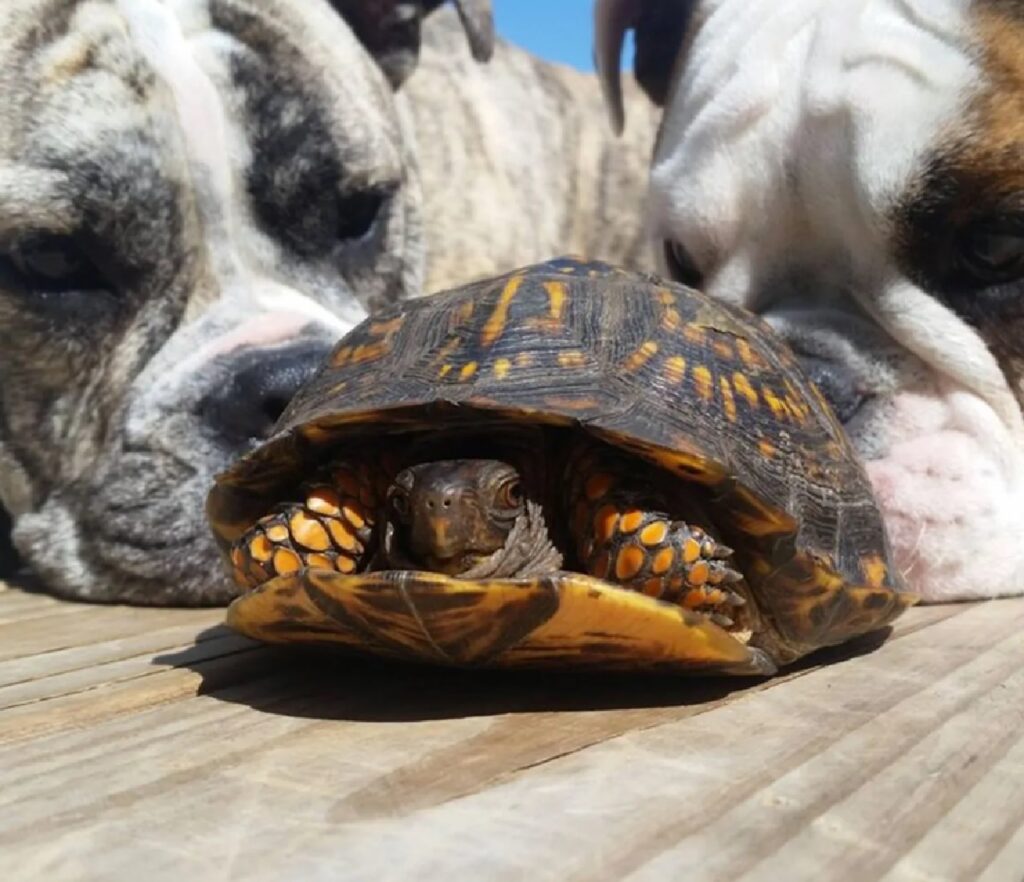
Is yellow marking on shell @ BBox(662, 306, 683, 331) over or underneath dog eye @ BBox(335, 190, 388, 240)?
underneath

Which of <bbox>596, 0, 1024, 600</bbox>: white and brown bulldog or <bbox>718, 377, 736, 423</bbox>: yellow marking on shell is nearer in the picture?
<bbox>718, 377, 736, 423</bbox>: yellow marking on shell

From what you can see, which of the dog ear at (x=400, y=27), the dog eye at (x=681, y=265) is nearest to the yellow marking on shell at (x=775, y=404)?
the dog eye at (x=681, y=265)

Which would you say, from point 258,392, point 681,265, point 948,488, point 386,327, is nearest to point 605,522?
point 386,327

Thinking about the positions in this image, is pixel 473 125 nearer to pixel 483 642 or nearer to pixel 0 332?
pixel 0 332

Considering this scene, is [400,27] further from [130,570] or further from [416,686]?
[416,686]

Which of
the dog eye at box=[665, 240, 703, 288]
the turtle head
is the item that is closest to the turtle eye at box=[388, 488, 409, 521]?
the turtle head

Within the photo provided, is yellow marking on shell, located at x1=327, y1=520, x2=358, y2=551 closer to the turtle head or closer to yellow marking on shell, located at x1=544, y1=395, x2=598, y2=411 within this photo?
the turtle head

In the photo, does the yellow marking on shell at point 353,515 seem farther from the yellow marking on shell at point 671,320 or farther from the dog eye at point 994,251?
the dog eye at point 994,251
